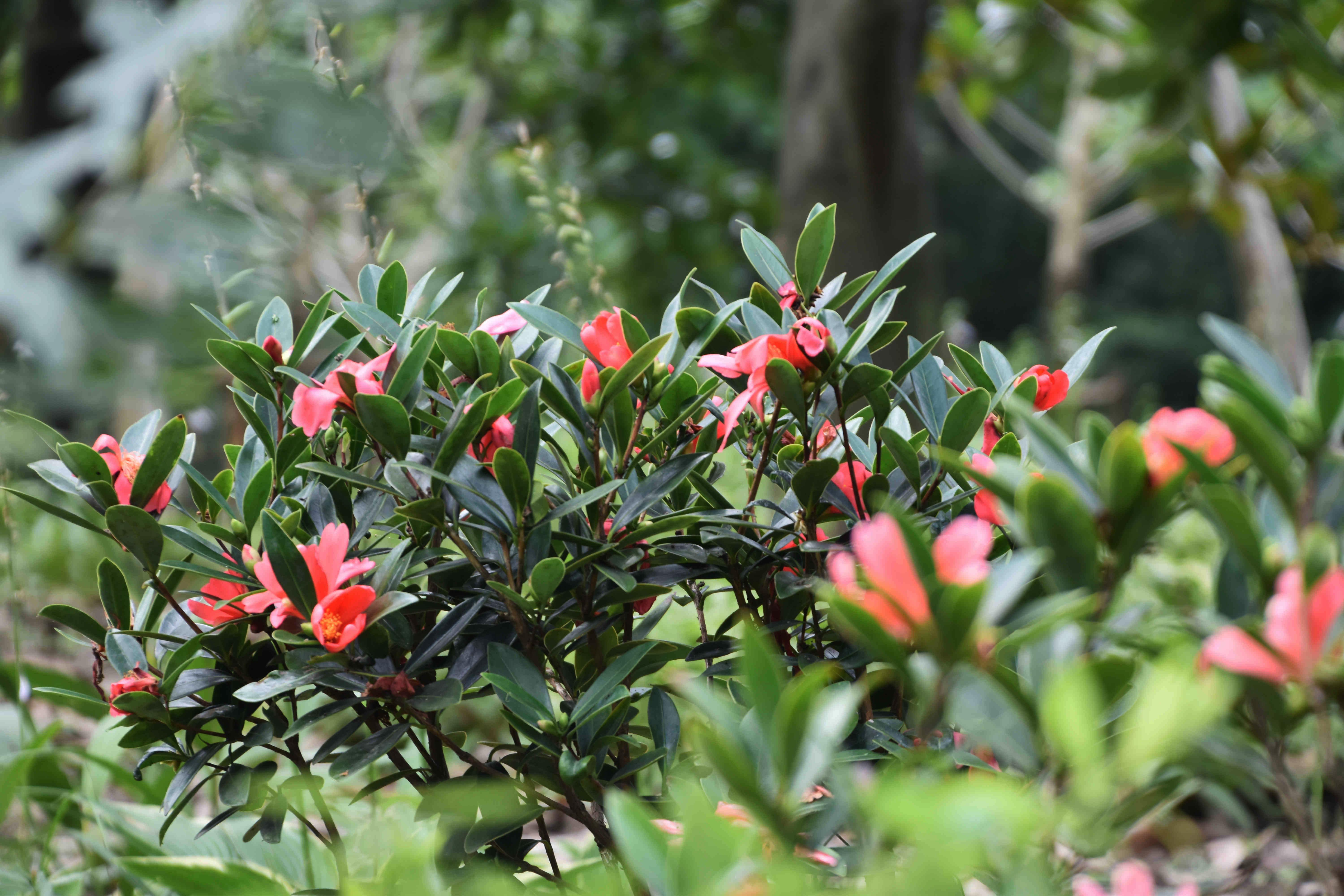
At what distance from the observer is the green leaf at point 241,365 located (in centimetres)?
49

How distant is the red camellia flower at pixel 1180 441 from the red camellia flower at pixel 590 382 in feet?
0.85

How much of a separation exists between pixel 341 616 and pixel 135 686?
0.14 m

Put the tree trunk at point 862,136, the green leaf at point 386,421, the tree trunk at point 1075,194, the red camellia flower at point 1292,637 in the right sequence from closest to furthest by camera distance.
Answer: the red camellia flower at point 1292,637, the green leaf at point 386,421, the tree trunk at point 862,136, the tree trunk at point 1075,194

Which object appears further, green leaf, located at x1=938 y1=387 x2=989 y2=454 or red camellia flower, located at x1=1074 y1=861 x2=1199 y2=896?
green leaf, located at x1=938 y1=387 x2=989 y2=454

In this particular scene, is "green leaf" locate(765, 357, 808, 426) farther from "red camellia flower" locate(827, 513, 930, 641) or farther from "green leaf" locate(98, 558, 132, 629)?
"green leaf" locate(98, 558, 132, 629)

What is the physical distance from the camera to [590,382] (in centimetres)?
49

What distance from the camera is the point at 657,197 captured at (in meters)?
2.89

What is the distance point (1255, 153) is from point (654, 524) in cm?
229

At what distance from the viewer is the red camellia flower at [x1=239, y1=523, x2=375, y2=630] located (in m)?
0.44

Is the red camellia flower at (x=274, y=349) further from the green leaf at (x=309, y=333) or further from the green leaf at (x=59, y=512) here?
the green leaf at (x=59, y=512)

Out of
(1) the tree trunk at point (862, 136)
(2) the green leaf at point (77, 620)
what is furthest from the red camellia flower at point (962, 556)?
(1) the tree trunk at point (862, 136)

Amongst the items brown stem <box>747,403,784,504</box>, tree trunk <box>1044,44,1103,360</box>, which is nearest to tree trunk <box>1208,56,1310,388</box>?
brown stem <box>747,403,784,504</box>

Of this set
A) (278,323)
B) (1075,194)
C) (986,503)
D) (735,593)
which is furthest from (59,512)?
(1075,194)

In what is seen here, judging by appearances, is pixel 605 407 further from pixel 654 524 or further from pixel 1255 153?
pixel 1255 153
